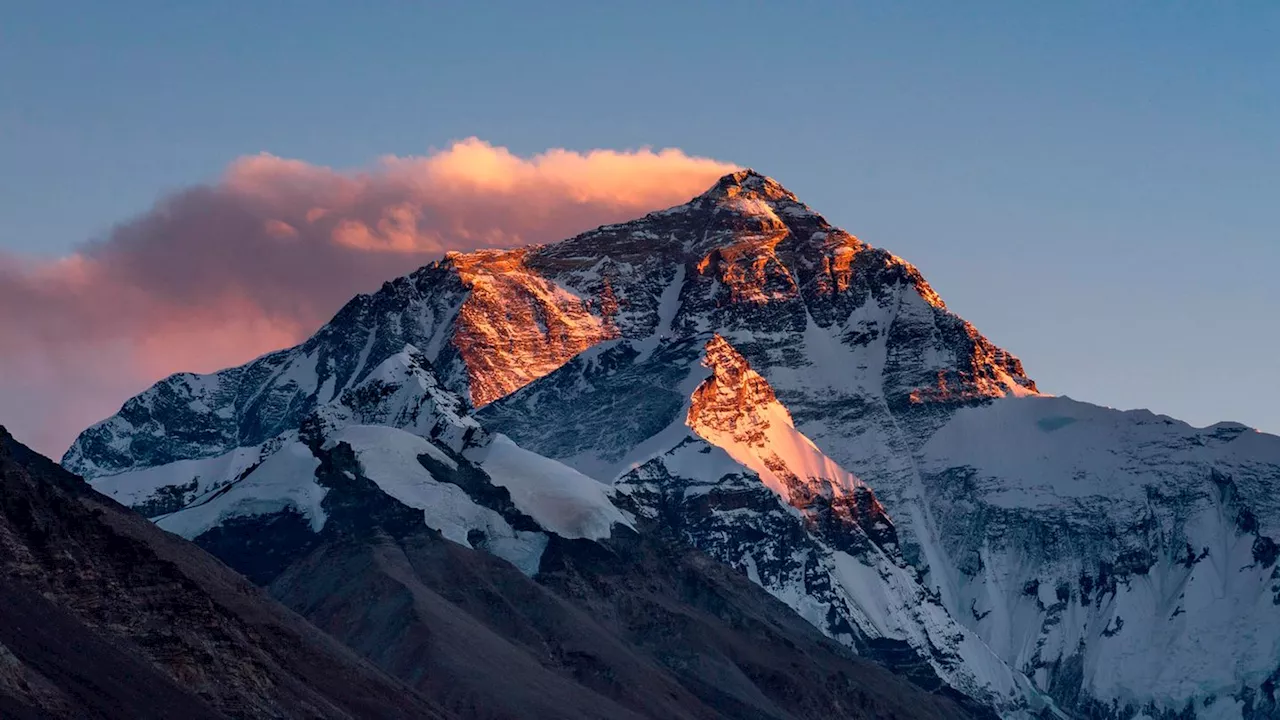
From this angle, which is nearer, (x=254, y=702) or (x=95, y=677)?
(x=95, y=677)

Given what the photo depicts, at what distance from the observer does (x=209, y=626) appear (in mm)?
195625

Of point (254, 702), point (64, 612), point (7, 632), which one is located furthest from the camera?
point (254, 702)

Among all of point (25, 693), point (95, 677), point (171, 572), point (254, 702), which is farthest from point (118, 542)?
point (25, 693)

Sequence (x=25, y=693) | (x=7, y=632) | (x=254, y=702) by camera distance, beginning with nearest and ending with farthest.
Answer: (x=25, y=693)
(x=7, y=632)
(x=254, y=702)

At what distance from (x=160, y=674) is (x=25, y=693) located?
26.2 meters

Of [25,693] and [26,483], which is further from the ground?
[26,483]

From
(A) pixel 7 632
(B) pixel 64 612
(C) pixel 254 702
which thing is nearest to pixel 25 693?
(A) pixel 7 632

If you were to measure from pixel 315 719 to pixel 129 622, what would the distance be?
50.6 feet

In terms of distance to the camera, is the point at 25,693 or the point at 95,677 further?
the point at 95,677

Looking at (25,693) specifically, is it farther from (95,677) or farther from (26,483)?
(26,483)

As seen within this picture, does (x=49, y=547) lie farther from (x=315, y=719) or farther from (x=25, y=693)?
(x=25, y=693)

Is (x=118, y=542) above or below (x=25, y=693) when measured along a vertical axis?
above

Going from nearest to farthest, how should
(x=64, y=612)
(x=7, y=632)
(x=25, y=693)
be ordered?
1. (x=25, y=693)
2. (x=7, y=632)
3. (x=64, y=612)

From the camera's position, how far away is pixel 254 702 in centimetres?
19125
